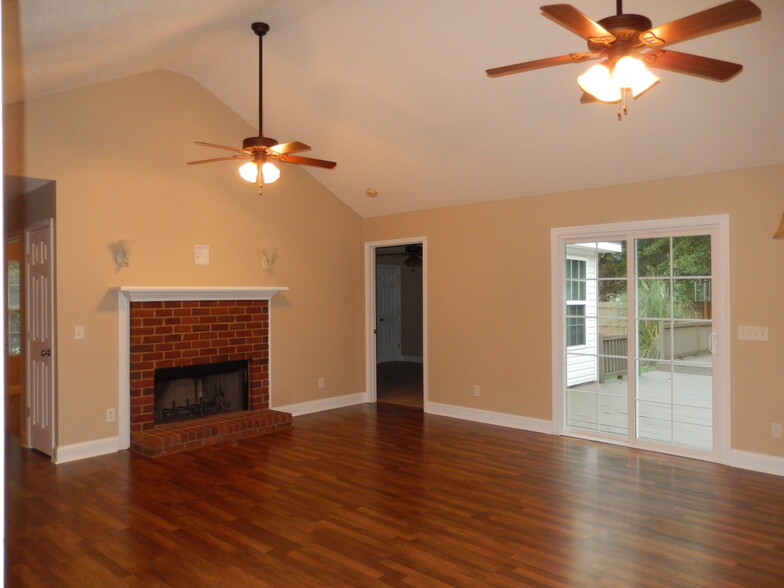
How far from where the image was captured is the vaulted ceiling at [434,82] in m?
3.46

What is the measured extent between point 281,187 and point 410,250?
288cm

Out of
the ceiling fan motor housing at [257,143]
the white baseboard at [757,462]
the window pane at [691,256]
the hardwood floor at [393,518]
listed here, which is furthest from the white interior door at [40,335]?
the white baseboard at [757,462]

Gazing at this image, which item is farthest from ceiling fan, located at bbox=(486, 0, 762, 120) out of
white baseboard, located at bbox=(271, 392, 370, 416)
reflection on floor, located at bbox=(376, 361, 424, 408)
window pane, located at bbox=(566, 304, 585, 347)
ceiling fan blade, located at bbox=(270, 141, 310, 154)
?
reflection on floor, located at bbox=(376, 361, 424, 408)

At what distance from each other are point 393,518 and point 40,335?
362 centimetres

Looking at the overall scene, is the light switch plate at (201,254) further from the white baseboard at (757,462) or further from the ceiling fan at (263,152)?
the white baseboard at (757,462)

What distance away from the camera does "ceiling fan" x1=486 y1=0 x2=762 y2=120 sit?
2201 millimetres

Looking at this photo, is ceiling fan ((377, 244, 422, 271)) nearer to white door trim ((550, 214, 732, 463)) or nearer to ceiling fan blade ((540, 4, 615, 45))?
white door trim ((550, 214, 732, 463))

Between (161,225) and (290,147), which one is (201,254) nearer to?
(161,225)

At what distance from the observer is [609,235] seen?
5379 mm

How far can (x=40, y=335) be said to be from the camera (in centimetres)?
510

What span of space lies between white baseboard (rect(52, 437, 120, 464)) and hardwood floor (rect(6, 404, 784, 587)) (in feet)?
0.36

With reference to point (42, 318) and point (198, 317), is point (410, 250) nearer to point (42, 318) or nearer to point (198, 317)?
point (198, 317)

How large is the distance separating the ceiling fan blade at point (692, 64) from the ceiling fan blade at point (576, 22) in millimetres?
263

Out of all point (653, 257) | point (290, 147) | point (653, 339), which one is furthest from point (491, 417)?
point (290, 147)
